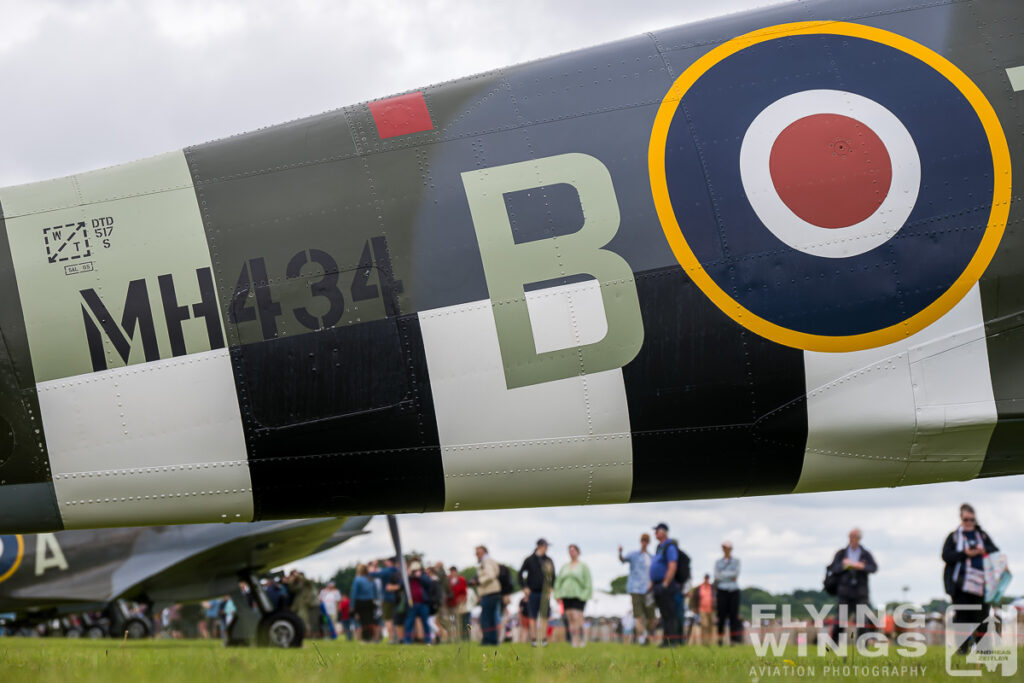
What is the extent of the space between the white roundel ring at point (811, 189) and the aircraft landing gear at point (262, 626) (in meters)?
11.5

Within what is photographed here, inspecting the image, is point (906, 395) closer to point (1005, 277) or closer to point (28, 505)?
point (1005, 277)

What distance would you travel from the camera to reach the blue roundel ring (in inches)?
716

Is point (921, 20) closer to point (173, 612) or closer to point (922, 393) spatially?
point (922, 393)

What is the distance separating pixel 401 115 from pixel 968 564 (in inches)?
265

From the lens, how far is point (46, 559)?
60.9 feet

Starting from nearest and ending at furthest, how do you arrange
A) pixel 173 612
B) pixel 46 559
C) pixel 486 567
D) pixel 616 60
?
pixel 616 60 < pixel 486 567 < pixel 46 559 < pixel 173 612

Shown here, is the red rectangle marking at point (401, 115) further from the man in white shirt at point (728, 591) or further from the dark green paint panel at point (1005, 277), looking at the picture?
the man in white shirt at point (728, 591)

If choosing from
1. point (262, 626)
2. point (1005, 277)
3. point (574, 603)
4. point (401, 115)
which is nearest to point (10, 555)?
point (262, 626)

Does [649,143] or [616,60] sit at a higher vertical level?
[616,60]

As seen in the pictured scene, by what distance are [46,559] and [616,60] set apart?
640 inches

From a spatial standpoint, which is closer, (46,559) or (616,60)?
(616,60)

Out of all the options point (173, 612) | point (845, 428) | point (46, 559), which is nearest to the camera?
point (845, 428)

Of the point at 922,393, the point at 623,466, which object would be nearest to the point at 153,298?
the point at 623,466

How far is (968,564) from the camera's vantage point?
9305 mm
